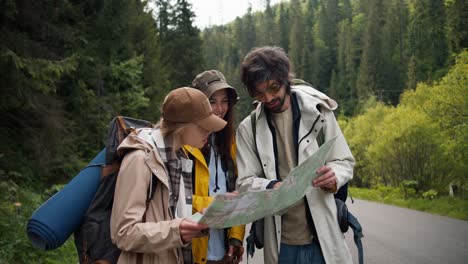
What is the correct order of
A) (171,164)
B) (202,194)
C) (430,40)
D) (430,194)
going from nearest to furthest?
1. (171,164)
2. (202,194)
3. (430,194)
4. (430,40)

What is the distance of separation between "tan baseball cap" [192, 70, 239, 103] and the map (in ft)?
3.68

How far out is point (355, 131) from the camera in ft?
133

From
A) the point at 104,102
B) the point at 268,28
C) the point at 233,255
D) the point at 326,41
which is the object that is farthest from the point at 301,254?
the point at 268,28

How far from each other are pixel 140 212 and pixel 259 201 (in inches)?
21.1

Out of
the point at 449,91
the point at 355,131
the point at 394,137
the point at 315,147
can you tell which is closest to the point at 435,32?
the point at 355,131

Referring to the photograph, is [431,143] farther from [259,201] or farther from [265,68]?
[259,201]

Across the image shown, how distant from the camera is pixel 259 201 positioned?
214cm

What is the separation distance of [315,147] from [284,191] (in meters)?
0.66

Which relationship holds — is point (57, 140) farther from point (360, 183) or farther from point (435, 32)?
point (435, 32)

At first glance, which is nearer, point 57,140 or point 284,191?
point 284,191

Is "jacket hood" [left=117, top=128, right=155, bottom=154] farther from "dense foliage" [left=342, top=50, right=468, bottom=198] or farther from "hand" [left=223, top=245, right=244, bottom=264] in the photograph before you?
"dense foliage" [left=342, top=50, right=468, bottom=198]

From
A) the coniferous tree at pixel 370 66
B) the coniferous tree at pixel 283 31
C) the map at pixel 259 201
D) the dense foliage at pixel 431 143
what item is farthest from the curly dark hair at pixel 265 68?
the coniferous tree at pixel 283 31

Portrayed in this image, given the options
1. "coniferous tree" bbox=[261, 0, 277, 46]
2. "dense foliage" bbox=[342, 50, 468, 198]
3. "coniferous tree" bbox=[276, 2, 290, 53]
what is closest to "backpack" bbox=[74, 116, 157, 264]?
"dense foliage" bbox=[342, 50, 468, 198]

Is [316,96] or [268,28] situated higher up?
[268,28]
